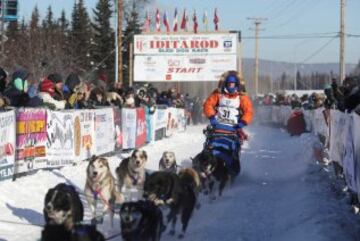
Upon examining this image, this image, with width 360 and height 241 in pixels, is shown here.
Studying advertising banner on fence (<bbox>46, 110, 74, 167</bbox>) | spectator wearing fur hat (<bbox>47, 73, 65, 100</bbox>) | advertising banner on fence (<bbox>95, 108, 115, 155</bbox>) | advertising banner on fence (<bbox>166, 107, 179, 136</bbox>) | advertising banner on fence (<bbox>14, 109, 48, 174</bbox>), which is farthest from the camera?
advertising banner on fence (<bbox>166, 107, 179, 136</bbox>)

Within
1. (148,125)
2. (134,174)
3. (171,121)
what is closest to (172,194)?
(134,174)

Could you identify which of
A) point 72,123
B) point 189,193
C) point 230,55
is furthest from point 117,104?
point 230,55

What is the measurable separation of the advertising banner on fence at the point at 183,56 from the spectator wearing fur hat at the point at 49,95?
72.9 ft

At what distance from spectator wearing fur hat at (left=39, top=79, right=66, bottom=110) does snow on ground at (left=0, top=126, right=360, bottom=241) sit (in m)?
1.22

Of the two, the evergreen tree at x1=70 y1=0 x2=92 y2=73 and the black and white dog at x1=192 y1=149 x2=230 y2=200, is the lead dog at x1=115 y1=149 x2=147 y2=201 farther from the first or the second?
the evergreen tree at x1=70 y1=0 x2=92 y2=73

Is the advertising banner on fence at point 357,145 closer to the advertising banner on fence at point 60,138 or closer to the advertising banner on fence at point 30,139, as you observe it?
the advertising banner on fence at point 30,139

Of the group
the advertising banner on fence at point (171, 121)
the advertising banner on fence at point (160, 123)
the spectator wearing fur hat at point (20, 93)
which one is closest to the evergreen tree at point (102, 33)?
the advertising banner on fence at point (171, 121)

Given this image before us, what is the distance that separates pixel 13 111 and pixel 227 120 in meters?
3.59

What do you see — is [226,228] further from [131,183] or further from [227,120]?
[227,120]

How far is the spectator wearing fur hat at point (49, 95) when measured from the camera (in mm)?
11805

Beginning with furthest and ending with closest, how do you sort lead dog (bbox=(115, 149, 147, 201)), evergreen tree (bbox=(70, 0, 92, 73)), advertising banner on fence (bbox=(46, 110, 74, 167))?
evergreen tree (bbox=(70, 0, 92, 73)) < advertising banner on fence (bbox=(46, 110, 74, 167)) < lead dog (bbox=(115, 149, 147, 201))

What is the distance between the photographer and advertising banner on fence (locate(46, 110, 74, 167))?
1143 centimetres

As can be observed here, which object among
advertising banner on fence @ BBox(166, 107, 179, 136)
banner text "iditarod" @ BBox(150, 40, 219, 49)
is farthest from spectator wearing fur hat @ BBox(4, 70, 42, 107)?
banner text "iditarod" @ BBox(150, 40, 219, 49)

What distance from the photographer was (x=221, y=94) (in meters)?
11.0
